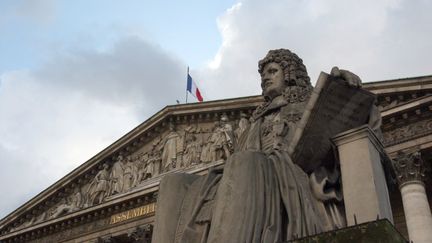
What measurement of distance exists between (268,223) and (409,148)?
38.3 ft

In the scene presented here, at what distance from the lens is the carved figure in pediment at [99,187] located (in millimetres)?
20547

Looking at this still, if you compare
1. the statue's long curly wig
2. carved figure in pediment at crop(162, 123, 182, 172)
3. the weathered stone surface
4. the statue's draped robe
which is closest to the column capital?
carved figure in pediment at crop(162, 123, 182, 172)

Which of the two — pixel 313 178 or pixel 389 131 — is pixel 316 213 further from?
pixel 389 131

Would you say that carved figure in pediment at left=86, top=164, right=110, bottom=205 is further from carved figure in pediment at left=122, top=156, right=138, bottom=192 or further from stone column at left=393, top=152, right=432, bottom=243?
stone column at left=393, top=152, right=432, bottom=243

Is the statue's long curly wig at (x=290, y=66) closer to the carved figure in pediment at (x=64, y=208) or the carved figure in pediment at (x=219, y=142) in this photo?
the carved figure in pediment at (x=219, y=142)

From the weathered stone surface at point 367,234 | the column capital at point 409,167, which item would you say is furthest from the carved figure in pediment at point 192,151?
the weathered stone surface at point 367,234

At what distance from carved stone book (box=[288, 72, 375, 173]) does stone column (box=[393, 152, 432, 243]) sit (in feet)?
29.5

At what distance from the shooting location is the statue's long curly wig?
4.11 m

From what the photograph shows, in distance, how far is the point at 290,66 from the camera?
4121 millimetres

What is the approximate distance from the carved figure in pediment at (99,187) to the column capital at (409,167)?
35.0 ft

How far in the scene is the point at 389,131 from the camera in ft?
47.9

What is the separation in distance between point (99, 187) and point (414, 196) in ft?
37.8

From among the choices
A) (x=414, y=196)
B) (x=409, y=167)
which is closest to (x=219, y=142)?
(x=409, y=167)

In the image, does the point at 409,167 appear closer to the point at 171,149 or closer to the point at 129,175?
the point at 171,149
